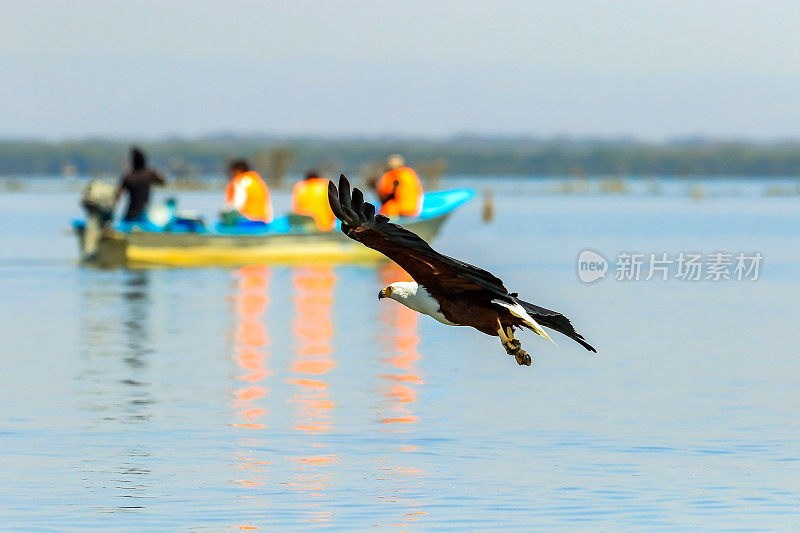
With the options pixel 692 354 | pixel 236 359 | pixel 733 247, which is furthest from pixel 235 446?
pixel 733 247

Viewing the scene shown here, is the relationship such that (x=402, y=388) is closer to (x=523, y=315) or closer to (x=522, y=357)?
(x=523, y=315)

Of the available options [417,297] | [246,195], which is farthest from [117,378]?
[246,195]

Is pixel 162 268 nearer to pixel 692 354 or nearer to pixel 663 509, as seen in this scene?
pixel 692 354

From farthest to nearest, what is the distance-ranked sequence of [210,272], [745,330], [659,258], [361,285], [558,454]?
1. [659,258]
2. [210,272]
3. [361,285]
4. [745,330]
5. [558,454]

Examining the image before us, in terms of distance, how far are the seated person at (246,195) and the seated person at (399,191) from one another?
1.82 m

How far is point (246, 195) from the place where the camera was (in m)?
27.2

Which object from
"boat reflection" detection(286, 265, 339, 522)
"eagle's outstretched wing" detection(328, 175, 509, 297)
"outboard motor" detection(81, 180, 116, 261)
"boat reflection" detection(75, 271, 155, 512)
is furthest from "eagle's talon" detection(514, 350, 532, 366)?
"outboard motor" detection(81, 180, 116, 261)

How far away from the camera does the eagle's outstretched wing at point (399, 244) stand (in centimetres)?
963

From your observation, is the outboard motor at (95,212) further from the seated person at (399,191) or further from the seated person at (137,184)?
the seated person at (399,191)

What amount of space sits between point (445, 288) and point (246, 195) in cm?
1694

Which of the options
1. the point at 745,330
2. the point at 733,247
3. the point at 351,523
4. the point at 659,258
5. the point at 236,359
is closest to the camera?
the point at 351,523

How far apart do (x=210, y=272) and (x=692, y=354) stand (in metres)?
12.3

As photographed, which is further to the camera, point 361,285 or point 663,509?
point 361,285

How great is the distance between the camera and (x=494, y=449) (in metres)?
11.6
